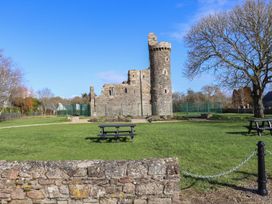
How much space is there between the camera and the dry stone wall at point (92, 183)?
17.7ft

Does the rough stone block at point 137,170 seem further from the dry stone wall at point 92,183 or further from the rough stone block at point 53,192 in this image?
the rough stone block at point 53,192

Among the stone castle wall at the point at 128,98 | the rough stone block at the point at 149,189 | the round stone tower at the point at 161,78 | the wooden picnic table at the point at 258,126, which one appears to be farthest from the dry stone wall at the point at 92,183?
the stone castle wall at the point at 128,98

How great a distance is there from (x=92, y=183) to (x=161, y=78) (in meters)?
41.6

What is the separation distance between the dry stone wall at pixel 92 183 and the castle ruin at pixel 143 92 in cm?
4130

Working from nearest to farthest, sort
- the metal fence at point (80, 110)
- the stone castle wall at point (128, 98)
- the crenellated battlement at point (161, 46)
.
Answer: the crenellated battlement at point (161, 46) < the stone castle wall at point (128, 98) < the metal fence at point (80, 110)

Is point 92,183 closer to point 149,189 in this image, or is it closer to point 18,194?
point 149,189

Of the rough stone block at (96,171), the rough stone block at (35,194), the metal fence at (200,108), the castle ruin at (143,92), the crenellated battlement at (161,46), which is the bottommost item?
the rough stone block at (35,194)

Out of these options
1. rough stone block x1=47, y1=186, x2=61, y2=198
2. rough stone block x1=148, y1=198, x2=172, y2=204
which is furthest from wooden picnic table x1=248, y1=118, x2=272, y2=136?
rough stone block x1=47, y1=186, x2=61, y2=198

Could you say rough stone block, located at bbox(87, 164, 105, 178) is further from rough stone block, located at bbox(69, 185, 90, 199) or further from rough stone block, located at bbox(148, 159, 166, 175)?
rough stone block, located at bbox(148, 159, 166, 175)

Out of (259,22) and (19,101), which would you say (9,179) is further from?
(19,101)

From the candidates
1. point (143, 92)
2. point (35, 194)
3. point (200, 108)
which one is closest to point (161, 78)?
point (143, 92)

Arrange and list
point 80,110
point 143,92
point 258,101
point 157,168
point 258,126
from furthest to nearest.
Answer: point 80,110 < point 143,92 < point 258,101 < point 258,126 < point 157,168

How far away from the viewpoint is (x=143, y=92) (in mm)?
56562

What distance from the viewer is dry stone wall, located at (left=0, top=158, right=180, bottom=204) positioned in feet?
17.7
